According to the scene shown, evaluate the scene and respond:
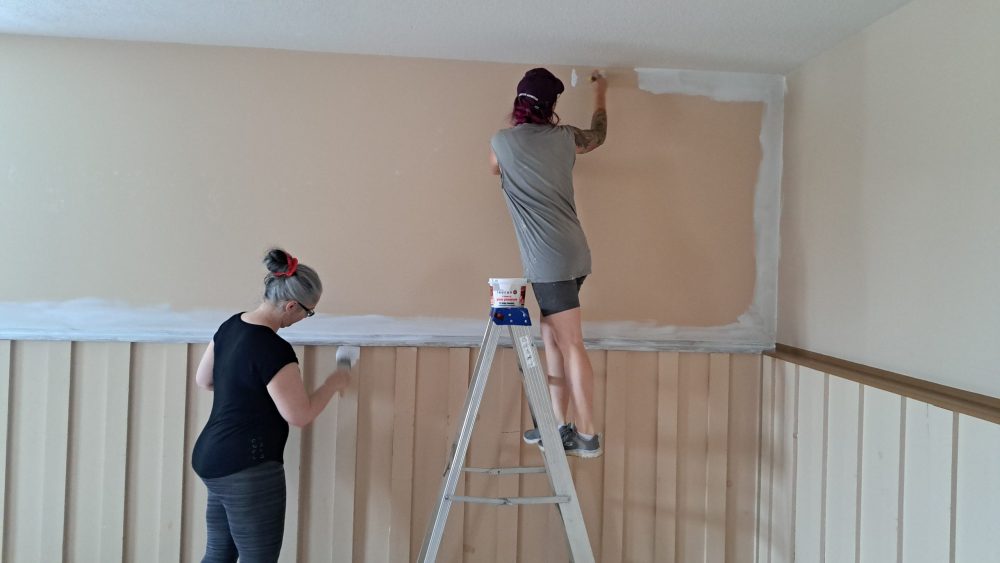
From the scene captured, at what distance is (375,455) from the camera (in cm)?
210

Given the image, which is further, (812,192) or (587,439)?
(812,192)

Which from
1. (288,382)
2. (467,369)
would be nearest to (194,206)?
(288,382)

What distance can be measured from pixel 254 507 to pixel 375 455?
50cm

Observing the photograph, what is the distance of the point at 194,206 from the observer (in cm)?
207

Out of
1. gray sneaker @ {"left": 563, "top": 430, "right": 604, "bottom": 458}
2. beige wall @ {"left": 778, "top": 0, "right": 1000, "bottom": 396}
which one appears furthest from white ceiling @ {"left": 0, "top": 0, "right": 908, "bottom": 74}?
gray sneaker @ {"left": 563, "top": 430, "right": 604, "bottom": 458}

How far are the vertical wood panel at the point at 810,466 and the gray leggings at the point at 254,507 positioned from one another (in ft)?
6.05

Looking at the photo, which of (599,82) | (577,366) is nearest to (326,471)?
(577,366)

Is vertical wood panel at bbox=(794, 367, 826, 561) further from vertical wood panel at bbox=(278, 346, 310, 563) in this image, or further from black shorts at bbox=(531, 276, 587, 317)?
vertical wood panel at bbox=(278, 346, 310, 563)

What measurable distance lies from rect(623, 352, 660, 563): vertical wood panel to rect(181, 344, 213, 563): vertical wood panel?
4.51 feet

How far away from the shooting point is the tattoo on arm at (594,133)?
1883mm

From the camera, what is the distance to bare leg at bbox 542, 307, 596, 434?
5.76 ft

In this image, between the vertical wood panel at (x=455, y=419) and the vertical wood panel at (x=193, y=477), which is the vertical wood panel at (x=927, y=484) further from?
the vertical wood panel at (x=193, y=477)

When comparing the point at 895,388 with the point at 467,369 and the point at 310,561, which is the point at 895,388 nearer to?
the point at 467,369

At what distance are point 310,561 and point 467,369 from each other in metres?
0.97
